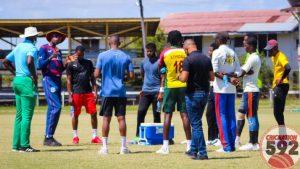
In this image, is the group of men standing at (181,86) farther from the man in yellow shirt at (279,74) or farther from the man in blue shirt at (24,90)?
the man in yellow shirt at (279,74)

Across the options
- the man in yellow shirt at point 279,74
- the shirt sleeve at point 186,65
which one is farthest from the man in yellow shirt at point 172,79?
the man in yellow shirt at point 279,74

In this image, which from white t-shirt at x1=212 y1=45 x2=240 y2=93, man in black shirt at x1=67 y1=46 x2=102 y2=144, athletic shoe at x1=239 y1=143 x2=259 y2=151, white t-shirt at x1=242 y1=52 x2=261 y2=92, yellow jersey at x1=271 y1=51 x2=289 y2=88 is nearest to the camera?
white t-shirt at x1=212 y1=45 x2=240 y2=93

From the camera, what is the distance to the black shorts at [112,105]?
1334 centimetres

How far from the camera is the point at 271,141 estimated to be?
38.1ft

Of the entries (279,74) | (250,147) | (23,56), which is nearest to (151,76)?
(279,74)

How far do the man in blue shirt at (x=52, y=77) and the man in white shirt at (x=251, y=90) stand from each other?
3.79 metres

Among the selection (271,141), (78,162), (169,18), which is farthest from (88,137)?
(169,18)

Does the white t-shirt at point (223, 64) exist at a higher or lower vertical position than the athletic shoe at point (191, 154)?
higher

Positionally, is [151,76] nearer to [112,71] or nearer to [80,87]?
[80,87]

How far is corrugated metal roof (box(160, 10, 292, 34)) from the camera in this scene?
7231 cm

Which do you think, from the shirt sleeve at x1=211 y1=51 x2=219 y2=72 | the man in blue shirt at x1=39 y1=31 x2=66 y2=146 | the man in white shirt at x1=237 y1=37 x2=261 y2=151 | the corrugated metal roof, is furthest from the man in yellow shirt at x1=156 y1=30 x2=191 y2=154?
the corrugated metal roof

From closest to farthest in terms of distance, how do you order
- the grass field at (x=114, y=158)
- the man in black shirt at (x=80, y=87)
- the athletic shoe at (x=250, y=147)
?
the grass field at (x=114, y=158) → the athletic shoe at (x=250, y=147) → the man in black shirt at (x=80, y=87)

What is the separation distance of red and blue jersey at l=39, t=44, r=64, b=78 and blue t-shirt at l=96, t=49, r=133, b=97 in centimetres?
227

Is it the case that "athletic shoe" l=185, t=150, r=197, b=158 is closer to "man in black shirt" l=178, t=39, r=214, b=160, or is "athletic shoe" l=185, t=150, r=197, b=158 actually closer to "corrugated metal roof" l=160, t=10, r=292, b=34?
"man in black shirt" l=178, t=39, r=214, b=160
